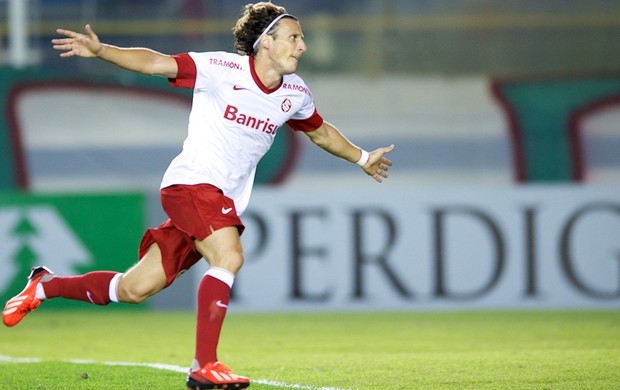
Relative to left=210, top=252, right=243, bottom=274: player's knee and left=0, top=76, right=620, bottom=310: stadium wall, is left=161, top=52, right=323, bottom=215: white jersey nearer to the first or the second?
left=210, top=252, right=243, bottom=274: player's knee

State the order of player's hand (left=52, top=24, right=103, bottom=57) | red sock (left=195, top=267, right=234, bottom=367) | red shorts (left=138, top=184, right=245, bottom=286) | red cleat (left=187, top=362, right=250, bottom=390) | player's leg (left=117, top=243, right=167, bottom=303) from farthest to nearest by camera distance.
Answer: player's leg (left=117, top=243, right=167, bottom=303), red shorts (left=138, top=184, right=245, bottom=286), player's hand (left=52, top=24, right=103, bottom=57), red sock (left=195, top=267, right=234, bottom=367), red cleat (left=187, top=362, right=250, bottom=390)

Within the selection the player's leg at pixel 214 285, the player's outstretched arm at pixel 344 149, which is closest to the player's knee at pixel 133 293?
the player's leg at pixel 214 285

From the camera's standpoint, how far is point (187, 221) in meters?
6.21

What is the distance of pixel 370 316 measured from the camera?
12.7 meters

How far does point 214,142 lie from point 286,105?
1.61ft

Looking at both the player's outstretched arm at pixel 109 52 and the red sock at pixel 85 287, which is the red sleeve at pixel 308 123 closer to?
the player's outstretched arm at pixel 109 52

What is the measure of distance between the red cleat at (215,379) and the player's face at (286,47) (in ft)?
5.57

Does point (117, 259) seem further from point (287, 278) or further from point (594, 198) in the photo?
point (594, 198)

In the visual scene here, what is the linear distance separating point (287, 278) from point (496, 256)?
2342 mm

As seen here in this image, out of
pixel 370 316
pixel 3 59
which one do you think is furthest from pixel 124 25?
pixel 370 316

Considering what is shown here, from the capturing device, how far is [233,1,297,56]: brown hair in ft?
21.6

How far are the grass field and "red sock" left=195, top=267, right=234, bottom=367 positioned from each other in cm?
59

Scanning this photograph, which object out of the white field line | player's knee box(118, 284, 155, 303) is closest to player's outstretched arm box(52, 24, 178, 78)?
player's knee box(118, 284, 155, 303)

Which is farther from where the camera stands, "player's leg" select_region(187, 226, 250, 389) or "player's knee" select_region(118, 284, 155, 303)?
"player's knee" select_region(118, 284, 155, 303)
